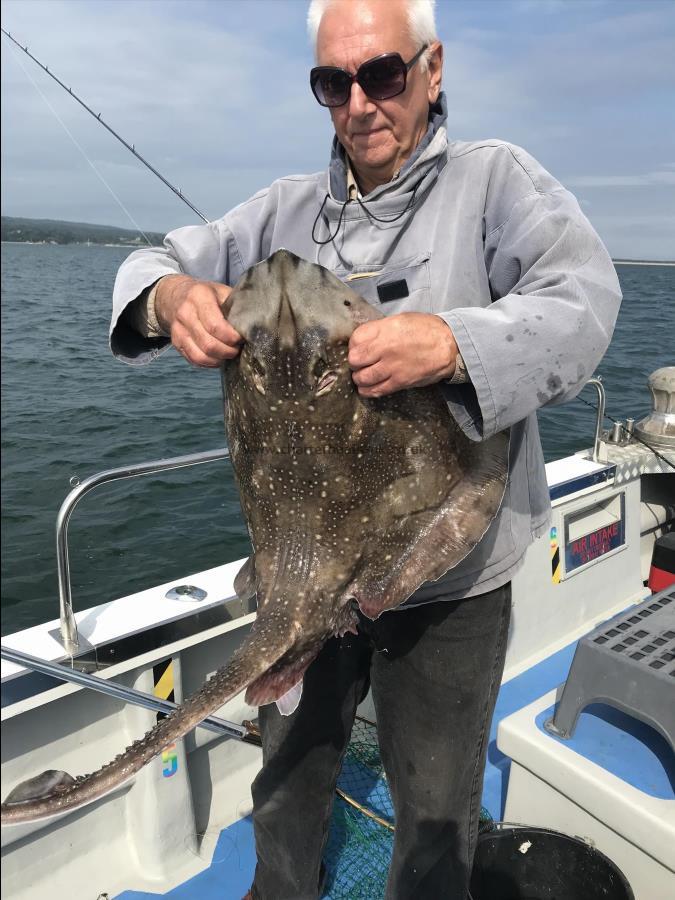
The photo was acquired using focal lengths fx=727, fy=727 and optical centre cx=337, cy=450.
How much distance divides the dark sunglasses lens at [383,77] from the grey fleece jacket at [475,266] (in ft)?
0.61

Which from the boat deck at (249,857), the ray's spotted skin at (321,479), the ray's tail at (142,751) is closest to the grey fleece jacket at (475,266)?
the ray's spotted skin at (321,479)

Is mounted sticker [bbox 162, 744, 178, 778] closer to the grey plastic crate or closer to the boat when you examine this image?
the boat

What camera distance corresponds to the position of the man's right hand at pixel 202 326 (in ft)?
5.63

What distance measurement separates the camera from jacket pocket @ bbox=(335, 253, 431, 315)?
2.05m

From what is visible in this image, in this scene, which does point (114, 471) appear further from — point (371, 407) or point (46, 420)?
point (46, 420)

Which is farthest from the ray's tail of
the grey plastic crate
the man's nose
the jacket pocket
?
the grey plastic crate

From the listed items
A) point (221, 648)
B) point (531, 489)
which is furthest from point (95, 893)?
point (531, 489)

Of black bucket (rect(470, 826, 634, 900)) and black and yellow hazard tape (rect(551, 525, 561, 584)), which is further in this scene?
black and yellow hazard tape (rect(551, 525, 561, 584))

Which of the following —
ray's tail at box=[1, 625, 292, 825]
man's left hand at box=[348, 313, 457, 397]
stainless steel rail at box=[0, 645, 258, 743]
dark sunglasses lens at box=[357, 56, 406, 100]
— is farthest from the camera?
dark sunglasses lens at box=[357, 56, 406, 100]

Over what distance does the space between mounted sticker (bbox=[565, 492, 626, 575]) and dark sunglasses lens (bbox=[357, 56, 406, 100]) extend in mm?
3348

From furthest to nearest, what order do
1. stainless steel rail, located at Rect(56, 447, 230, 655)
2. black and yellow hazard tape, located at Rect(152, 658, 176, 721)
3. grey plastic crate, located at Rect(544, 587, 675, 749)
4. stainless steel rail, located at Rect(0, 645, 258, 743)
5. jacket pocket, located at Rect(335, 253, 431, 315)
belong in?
black and yellow hazard tape, located at Rect(152, 658, 176, 721), grey plastic crate, located at Rect(544, 587, 675, 749), stainless steel rail, located at Rect(56, 447, 230, 655), jacket pocket, located at Rect(335, 253, 431, 315), stainless steel rail, located at Rect(0, 645, 258, 743)

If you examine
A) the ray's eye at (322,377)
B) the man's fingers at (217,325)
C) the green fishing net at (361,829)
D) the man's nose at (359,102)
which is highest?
the man's nose at (359,102)

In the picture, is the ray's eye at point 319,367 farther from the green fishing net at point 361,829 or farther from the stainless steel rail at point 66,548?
the green fishing net at point 361,829

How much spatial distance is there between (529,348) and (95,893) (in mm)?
2835
